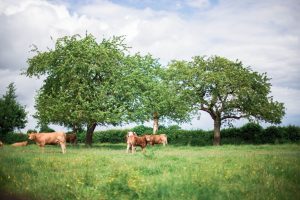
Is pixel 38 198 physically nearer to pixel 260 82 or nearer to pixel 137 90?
pixel 137 90

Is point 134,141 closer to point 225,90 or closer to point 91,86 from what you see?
point 91,86

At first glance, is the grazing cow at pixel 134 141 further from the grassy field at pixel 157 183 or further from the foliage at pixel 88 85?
the grassy field at pixel 157 183

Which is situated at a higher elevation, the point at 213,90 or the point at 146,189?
the point at 213,90

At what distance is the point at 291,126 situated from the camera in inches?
2119

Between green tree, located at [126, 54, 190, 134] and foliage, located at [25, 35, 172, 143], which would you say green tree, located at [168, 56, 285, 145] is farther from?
foliage, located at [25, 35, 172, 143]

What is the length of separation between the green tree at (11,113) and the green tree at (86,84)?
18001mm

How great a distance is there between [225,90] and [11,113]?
3297 centimetres

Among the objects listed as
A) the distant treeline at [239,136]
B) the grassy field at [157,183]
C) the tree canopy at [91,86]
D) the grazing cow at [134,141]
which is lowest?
the grassy field at [157,183]

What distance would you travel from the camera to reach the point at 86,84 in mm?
40344

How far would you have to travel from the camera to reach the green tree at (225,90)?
51875 mm

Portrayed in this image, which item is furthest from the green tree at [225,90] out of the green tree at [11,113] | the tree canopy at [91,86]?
the green tree at [11,113]

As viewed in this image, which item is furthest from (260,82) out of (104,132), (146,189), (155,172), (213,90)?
(146,189)

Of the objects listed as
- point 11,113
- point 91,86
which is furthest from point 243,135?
point 11,113

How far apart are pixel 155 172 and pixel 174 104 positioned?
37.1 meters
